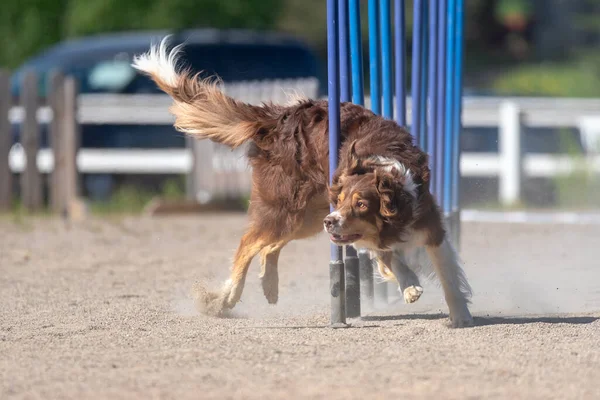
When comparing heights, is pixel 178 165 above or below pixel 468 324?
above

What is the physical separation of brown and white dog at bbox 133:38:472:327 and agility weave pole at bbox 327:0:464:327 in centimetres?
20

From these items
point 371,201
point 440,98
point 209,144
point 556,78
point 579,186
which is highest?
point 556,78

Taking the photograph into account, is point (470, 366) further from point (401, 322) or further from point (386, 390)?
point (401, 322)

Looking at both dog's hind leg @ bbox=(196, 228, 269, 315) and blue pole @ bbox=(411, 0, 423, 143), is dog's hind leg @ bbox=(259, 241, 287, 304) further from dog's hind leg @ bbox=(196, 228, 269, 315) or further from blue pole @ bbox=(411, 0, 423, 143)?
blue pole @ bbox=(411, 0, 423, 143)

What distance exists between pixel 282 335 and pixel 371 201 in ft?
2.77

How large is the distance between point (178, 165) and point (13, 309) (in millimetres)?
7645

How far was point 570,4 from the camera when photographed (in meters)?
34.3

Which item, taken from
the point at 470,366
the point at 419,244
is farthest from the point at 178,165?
the point at 470,366

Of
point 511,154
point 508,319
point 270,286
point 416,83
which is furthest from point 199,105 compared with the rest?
point 511,154

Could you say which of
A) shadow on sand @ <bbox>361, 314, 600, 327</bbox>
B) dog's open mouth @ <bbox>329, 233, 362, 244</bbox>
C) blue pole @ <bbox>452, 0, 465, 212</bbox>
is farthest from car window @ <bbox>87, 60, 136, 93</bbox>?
dog's open mouth @ <bbox>329, 233, 362, 244</bbox>

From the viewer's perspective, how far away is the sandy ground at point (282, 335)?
14.9ft

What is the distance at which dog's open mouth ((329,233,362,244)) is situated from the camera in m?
5.71

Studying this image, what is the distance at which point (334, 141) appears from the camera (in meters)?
5.86

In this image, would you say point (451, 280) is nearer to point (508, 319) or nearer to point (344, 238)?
point (508, 319)
